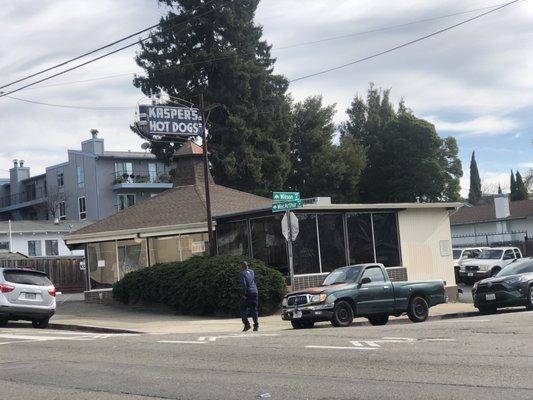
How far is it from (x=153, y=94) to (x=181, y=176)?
705 inches

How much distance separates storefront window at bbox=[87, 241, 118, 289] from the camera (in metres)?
28.2

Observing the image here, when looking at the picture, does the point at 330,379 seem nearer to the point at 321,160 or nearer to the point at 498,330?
the point at 498,330

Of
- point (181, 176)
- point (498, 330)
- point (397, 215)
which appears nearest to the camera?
point (498, 330)

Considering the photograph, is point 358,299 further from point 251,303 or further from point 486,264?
point 486,264

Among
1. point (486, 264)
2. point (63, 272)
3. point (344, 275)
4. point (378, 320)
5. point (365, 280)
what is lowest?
point (378, 320)

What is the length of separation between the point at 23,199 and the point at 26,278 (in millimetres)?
53168

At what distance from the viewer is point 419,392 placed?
318 inches

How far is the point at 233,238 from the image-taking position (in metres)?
25.3

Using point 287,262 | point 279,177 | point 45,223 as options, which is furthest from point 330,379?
point 45,223

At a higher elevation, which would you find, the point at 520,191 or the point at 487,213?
the point at 520,191

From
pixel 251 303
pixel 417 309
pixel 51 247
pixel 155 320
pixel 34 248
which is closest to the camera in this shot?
pixel 251 303

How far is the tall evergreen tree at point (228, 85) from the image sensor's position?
4531 centimetres

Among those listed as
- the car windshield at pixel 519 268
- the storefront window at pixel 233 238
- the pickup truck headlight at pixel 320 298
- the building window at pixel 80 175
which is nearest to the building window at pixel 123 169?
the building window at pixel 80 175

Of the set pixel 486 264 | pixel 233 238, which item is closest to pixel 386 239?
pixel 233 238
